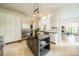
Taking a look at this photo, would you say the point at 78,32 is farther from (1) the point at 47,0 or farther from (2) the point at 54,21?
(1) the point at 47,0

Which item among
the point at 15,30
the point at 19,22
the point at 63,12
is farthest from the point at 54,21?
the point at 15,30

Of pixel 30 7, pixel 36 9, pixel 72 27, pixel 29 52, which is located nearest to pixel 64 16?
pixel 72 27

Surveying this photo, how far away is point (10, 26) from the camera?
92.2 inches

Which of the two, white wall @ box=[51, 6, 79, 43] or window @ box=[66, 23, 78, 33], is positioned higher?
white wall @ box=[51, 6, 79, 43]

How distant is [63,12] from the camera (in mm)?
2297

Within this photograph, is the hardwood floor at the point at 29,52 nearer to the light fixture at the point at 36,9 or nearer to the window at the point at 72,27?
the window at the point at 72,27

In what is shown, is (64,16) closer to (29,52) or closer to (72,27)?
(72,27)

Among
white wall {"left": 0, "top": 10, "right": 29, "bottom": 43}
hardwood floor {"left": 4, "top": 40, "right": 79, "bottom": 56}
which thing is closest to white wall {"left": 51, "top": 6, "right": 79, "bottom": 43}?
hardwood floor {"left": 4, "top": 40, "right": 79, "bottom": 56}

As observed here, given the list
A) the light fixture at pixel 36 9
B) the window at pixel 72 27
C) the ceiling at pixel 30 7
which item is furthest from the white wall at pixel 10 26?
the window at pixel 72 27

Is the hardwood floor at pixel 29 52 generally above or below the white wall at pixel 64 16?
below

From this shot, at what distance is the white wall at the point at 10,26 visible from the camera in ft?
7.37

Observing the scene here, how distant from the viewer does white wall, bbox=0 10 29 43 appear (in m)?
2.25

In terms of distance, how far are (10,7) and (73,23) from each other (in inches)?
62.9

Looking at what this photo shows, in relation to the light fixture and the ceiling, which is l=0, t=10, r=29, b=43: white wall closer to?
the ceiling
